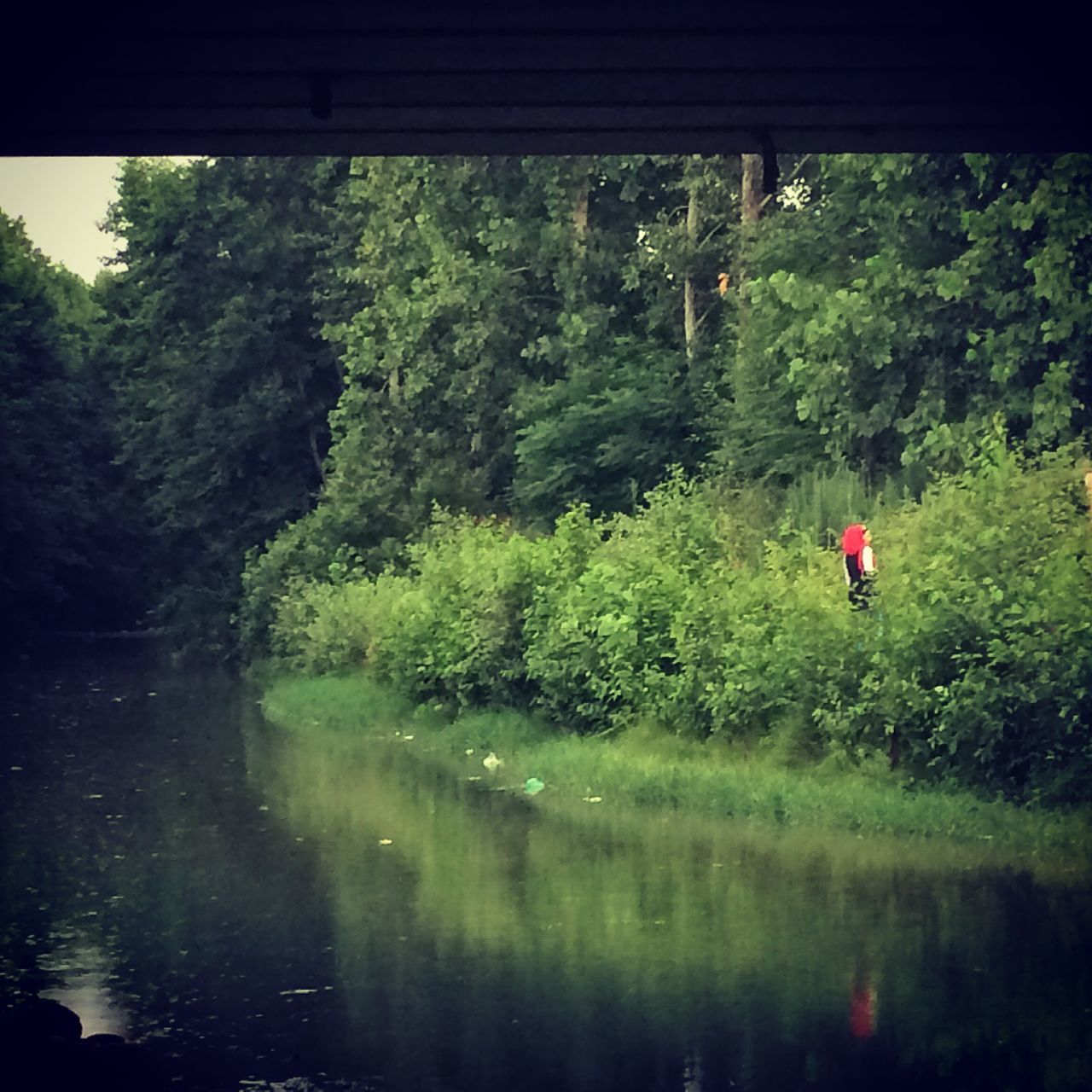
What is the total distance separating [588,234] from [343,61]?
29124mm

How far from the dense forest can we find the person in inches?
8.2

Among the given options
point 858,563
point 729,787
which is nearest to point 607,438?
point 858,563

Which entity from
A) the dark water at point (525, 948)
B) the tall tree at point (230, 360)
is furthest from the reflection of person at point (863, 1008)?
the tall tree at point (230, 360)

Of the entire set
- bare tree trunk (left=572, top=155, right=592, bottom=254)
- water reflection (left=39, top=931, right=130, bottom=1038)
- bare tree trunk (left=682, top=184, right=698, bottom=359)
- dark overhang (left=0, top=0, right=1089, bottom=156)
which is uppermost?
bare tree trunk (left=572, top=155, right=592, bottom=254)

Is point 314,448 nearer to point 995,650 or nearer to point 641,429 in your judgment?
point 641,429

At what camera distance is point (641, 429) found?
34500 millimetres

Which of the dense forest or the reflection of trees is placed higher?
the dense forest

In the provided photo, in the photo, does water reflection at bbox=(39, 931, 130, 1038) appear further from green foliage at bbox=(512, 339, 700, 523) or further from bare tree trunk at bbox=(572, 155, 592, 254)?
bare tree trunk at bbox=(572, 155, 592, 254)

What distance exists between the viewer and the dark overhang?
920 centimetres

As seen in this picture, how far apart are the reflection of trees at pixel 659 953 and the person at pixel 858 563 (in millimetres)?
3581

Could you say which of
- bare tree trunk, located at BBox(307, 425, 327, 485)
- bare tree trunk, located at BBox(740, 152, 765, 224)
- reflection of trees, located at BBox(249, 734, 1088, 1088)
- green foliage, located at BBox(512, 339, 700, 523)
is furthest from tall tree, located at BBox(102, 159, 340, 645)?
reflection of trees, located at BBox(249, 734, 1088, 1088)

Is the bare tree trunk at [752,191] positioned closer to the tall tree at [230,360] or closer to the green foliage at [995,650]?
the green foliage at [995,650]

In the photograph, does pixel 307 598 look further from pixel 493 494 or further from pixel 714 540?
pixel 714 540

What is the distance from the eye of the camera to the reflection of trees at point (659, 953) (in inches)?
438
